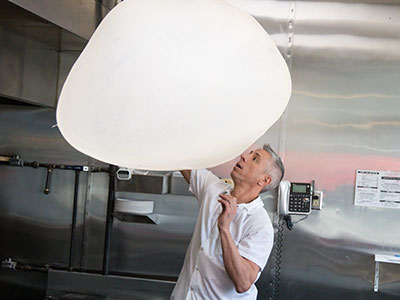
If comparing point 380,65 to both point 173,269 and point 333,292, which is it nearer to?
point 333,292

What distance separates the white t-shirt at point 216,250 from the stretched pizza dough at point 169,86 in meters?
1.20

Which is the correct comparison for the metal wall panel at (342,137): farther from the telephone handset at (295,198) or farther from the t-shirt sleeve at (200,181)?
the t-shirt sleeve at (200,181)

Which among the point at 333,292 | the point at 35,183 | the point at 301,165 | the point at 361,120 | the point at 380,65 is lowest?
the point at 333,292

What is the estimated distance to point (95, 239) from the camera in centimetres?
294

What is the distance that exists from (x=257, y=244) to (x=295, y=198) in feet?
2.95

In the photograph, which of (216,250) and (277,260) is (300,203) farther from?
(216,250)

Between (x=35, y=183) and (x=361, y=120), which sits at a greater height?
(x=361, y=120)

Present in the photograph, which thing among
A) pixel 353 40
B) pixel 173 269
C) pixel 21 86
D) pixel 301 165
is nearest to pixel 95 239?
pixel 173 269

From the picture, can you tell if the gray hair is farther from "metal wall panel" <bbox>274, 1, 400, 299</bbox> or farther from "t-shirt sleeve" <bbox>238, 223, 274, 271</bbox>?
"metal wall panel" <bbox>274, 1, 400, 299</bbox>

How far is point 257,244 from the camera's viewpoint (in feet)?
5.87

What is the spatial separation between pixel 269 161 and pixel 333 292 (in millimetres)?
1111

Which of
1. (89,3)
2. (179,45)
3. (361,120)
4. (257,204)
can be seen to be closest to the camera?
(179,45)

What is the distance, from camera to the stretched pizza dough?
58 cm

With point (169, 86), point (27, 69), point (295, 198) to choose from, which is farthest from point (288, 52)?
point (169, 86)
